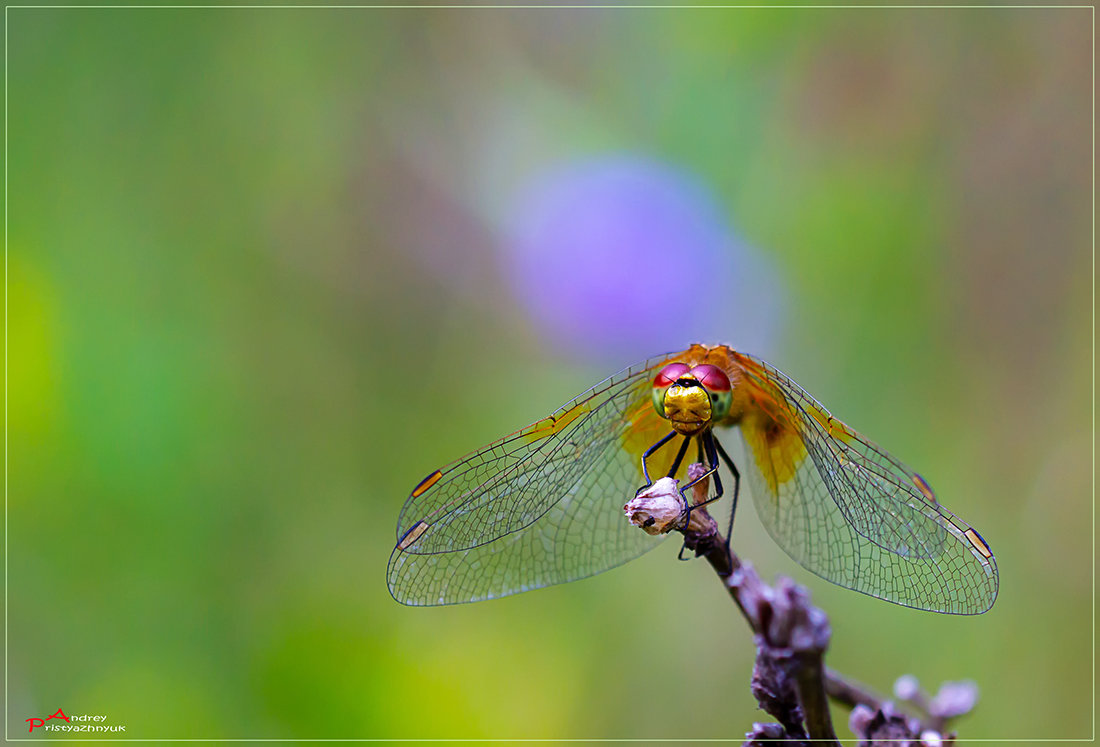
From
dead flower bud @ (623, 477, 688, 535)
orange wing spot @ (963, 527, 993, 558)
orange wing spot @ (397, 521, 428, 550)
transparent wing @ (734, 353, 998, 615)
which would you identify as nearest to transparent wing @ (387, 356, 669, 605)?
orange wing spot @ (397, 521, 428, 550)

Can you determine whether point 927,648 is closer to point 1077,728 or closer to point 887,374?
point 1077,728

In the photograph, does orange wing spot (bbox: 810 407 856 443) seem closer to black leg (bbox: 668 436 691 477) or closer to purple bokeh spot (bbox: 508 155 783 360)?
black leg (bbox: 668 436 691 477)

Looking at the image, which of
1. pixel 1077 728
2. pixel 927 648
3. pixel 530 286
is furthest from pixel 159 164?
pixel 1077 728

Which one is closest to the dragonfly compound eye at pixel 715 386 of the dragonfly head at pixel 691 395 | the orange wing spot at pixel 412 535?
the dragonfly head at pixel 691 395

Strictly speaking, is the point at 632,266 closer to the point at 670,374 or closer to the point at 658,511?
the point at 670,374

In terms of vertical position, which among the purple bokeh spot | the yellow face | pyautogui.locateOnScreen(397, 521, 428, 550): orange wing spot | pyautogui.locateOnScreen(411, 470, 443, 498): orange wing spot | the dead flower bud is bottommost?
the dead flower bud

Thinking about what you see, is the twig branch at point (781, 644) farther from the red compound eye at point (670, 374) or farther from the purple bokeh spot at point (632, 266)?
the purple bokeh spot at point (632, 266)
